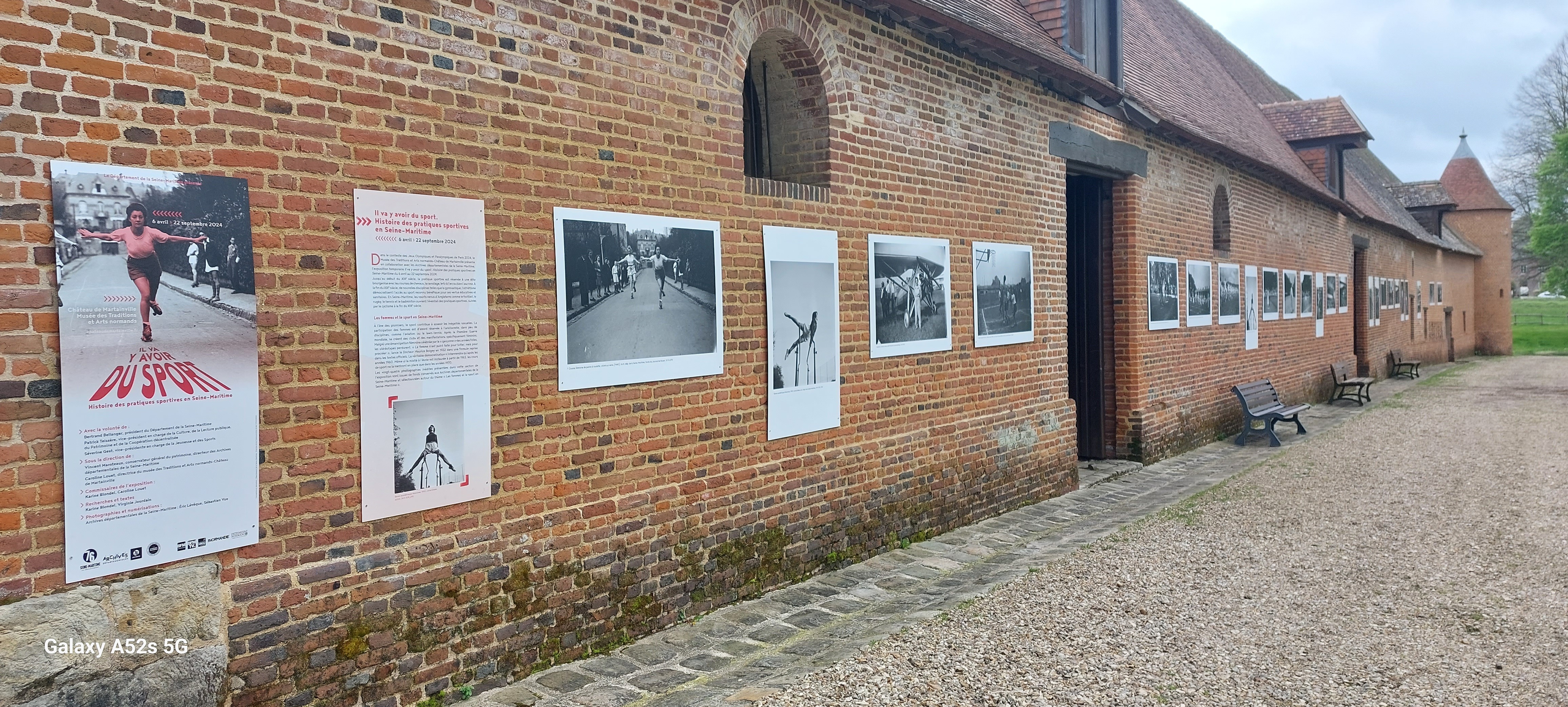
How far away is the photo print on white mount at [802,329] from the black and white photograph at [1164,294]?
663cm

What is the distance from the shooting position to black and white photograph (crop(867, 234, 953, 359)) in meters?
7.17

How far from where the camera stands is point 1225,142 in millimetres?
13688

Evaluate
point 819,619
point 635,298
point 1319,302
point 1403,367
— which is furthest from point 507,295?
point 1403,367

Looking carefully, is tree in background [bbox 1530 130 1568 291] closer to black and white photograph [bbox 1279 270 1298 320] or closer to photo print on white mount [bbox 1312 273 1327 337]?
photo print on white mount [bbox 1312 273 1327 337]

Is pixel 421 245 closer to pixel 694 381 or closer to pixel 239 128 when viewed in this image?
pixel 239 128

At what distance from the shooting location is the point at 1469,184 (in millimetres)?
40594

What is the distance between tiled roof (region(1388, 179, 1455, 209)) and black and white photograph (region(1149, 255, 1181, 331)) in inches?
1111

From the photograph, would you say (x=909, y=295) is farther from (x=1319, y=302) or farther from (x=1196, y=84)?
(x=1319, y=302)

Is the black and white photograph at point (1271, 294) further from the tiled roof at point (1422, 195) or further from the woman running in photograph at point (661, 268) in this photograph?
the tiled roof at point (1422, 195)

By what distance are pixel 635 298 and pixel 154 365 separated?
7.66ft

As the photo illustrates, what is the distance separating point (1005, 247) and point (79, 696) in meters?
7.46

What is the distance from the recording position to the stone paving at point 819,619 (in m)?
4.58

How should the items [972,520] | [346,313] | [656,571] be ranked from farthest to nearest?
1. [972,520]
2. [656,571]
3. [346,313]

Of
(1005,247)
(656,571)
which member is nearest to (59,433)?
(656,571)
